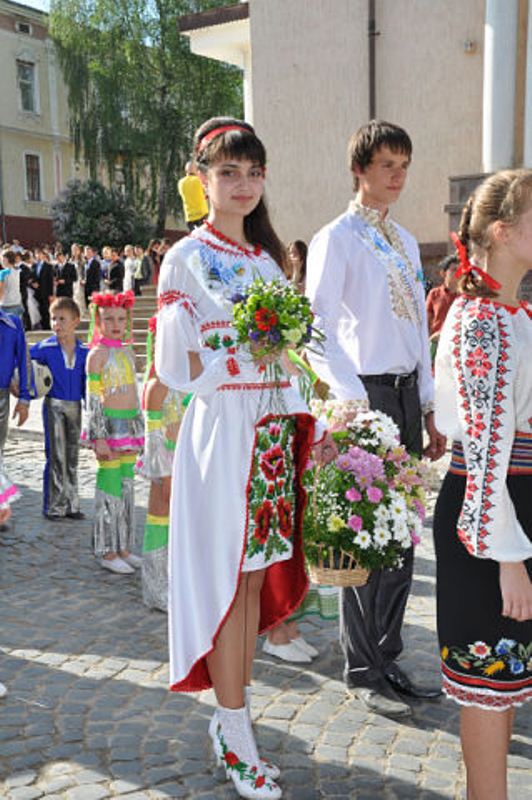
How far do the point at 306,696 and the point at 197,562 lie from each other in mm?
1166

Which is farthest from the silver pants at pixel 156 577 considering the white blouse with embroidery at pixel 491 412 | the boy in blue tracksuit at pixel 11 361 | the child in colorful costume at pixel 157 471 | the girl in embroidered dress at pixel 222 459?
the white blouse with embroidery at pixel 491 412

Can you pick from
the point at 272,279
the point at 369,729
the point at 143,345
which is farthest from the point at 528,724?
the point at 143,345

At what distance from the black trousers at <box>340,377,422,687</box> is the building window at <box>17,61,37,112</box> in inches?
1458

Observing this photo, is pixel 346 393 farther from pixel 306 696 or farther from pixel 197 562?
pixel 306 696

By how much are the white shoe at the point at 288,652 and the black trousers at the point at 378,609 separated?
0.37 metres

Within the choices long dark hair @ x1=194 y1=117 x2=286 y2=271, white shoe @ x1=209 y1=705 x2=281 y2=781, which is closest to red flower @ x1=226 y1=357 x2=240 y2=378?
long dark hair @ x1=194 y1=117 x2=286 y2=271

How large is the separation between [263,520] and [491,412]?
1.03 meters

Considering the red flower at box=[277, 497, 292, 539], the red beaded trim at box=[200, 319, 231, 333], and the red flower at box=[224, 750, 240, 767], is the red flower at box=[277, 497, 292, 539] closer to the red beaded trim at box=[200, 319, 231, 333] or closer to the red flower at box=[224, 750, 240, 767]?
the red beaded trim at box=[200, 319, 231, 333]

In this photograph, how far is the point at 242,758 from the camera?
296 centimetres

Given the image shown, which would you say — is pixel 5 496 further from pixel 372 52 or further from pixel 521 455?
pixel 372 52

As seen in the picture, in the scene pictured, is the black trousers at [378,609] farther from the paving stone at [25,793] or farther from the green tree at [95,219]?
the green tree at [95,219]

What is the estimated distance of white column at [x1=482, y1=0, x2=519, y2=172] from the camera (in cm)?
1245

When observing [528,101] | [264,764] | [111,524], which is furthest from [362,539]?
[528,101]

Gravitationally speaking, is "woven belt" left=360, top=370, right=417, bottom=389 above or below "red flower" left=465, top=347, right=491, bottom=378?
below
